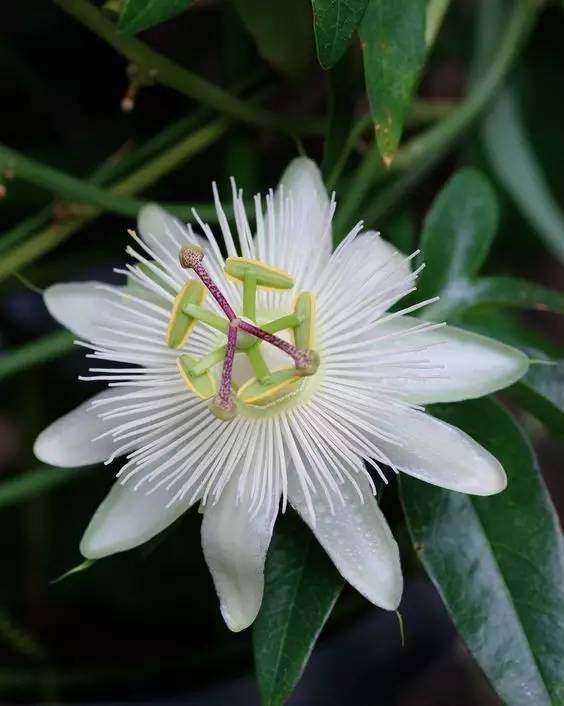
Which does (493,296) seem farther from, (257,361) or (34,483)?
(34,483)

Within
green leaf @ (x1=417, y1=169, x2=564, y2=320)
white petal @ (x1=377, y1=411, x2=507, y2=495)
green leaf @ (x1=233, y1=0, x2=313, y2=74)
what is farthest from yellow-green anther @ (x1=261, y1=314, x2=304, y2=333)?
green leaf @ (x1=233, y1=0, x2=313, y2=74)

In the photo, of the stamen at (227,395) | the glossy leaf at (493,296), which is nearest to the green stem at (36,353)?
the stamen at (227,395)

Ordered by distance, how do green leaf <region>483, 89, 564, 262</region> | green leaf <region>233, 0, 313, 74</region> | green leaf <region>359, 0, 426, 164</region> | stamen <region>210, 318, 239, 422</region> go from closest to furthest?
1. stamen <region>210, 318, 239, 422</region>
2. green leaf <region>359, 0, 426, 164</region>
3. green leaf <region>233, 0, 313, 74</region>
4. green leaf <region>483, 89, 564, 262</region>

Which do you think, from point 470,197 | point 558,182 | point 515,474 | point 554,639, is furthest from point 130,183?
point 558,182

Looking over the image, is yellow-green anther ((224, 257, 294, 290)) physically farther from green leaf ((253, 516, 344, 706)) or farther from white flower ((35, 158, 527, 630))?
green leaf ((253, 516, 344, 706))

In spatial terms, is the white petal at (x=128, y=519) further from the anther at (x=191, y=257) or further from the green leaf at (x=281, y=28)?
the green leaf at (x=281, y=28)

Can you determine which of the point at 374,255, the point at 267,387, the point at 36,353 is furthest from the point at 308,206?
the point at 36,353

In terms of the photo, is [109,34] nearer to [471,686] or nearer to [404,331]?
[404,331]
